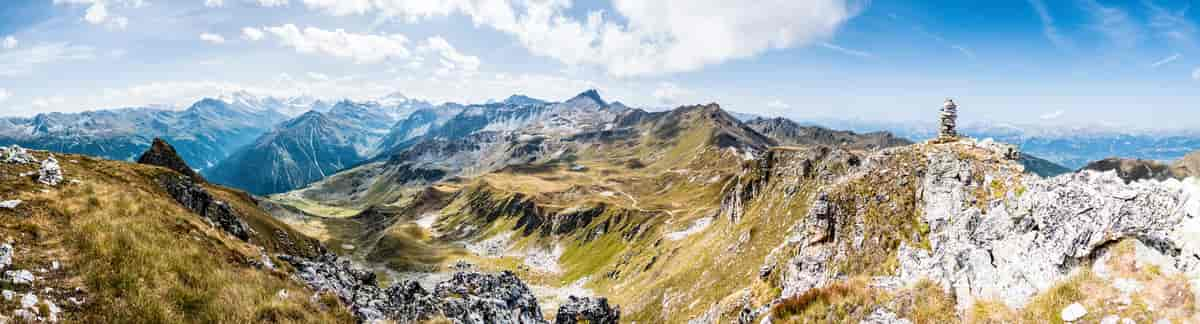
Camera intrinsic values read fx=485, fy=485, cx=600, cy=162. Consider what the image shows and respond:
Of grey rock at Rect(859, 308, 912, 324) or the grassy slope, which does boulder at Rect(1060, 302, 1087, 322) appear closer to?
grey rock at Rect(859, 308, 912, 324)

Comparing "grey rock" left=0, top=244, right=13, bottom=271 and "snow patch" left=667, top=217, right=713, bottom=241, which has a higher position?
"grey rock" left=0, top=244, right=13, bottom=271

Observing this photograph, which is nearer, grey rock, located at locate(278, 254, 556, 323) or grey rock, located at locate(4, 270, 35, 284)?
grey rock, located at locate(4, 270, 35, 284)

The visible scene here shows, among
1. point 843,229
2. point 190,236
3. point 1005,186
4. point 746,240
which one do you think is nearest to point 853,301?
point 1005,186

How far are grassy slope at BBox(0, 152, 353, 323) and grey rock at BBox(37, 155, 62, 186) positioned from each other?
83 cm

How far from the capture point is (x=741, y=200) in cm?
12400

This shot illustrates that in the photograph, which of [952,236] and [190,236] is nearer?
[190,236]

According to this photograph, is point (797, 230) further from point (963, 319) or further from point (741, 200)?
point (741, 200)

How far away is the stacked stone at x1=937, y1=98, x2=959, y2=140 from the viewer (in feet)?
159

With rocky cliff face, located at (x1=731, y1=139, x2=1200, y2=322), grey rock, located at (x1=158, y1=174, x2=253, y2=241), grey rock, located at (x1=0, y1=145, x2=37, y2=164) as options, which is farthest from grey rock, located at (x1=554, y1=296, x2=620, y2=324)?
grey rock, located at (x1=0, y1=145, x2=37, y2=164)

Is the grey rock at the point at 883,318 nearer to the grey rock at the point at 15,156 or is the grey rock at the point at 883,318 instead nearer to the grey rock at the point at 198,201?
the grey rock at the point at 15,156

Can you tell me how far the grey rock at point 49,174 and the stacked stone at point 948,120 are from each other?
67604 millimetres

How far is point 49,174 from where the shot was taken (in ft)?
85.0

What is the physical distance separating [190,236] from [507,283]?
27914 millimetres

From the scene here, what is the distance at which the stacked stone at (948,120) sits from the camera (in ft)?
159
